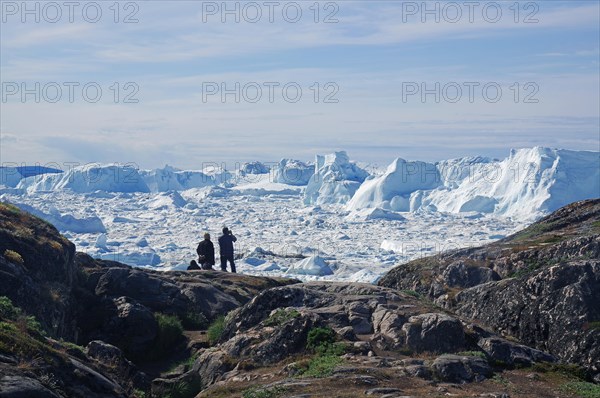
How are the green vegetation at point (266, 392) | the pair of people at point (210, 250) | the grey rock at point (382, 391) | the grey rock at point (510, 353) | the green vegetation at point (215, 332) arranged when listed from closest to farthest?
the grey rock at point (382, 391) → the green vegetation at point (266, 392) → the grey rock at point (510, 353) → the green vegetation at point (215, 332) → the pair of people at point (210, 250)

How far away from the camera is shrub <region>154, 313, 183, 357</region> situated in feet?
58.9

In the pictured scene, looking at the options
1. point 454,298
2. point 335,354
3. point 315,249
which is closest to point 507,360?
point 335,354

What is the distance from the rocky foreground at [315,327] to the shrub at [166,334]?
0.03m

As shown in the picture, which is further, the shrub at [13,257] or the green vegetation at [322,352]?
the shrub at [13,257]

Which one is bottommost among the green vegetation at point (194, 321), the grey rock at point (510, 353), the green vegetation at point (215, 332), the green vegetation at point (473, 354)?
the green vegetation at point (194, 321)

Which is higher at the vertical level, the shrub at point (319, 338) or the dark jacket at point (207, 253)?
the shrub at point (319, 338)

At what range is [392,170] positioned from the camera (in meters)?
149

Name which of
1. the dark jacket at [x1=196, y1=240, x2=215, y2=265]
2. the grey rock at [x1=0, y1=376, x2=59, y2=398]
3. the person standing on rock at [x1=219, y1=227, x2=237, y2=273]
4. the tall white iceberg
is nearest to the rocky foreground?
the grey rock at [x1=0, y1=376, x2=59, y2=398]

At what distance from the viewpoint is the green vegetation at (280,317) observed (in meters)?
14.4

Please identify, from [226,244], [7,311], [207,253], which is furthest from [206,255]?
[7,311]

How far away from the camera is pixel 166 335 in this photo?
59.5 feet

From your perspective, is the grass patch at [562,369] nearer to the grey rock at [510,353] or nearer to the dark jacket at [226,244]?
the grey rock at [510,353]

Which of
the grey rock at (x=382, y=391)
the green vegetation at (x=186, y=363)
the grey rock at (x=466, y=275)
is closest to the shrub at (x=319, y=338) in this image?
the grey rock at (x=382, y=391)

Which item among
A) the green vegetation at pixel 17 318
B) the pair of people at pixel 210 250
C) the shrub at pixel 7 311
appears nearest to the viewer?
the green vegetation at pixel 17 318
